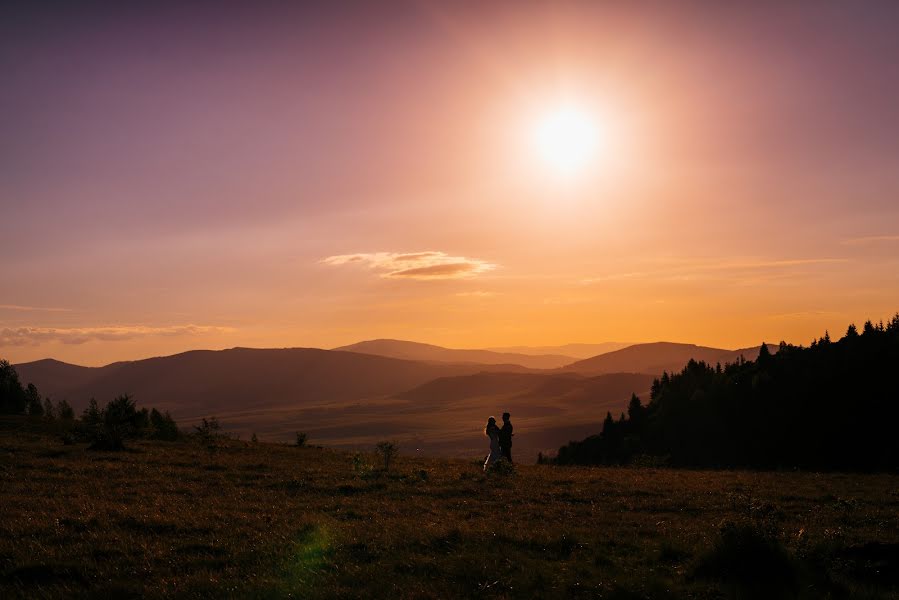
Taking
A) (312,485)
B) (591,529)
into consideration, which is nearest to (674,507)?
(591,529)

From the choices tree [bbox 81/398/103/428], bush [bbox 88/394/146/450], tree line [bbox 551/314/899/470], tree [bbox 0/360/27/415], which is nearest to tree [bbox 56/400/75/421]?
tree [bbox 0/360/27/415]

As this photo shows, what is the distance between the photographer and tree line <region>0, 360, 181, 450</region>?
32741 mm

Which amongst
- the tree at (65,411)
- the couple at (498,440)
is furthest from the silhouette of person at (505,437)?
the tree at (65,411)

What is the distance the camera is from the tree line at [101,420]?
32741 mm

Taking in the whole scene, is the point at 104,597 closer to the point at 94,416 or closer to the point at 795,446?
the point at 94,416

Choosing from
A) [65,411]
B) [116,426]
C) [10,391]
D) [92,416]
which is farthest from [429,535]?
[10,391]

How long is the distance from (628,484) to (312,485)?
11993mm

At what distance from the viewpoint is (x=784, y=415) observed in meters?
78.1

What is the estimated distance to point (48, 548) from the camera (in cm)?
1225

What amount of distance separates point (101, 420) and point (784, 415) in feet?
244

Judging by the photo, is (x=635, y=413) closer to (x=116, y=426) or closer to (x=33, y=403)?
(x=33, y=403)

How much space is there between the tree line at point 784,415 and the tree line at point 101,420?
97.0 ft

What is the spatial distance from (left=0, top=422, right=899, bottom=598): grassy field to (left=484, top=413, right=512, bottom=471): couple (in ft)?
10.6

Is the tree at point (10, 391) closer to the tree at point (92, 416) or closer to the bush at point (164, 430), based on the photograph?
the tree at point (92, 416)
